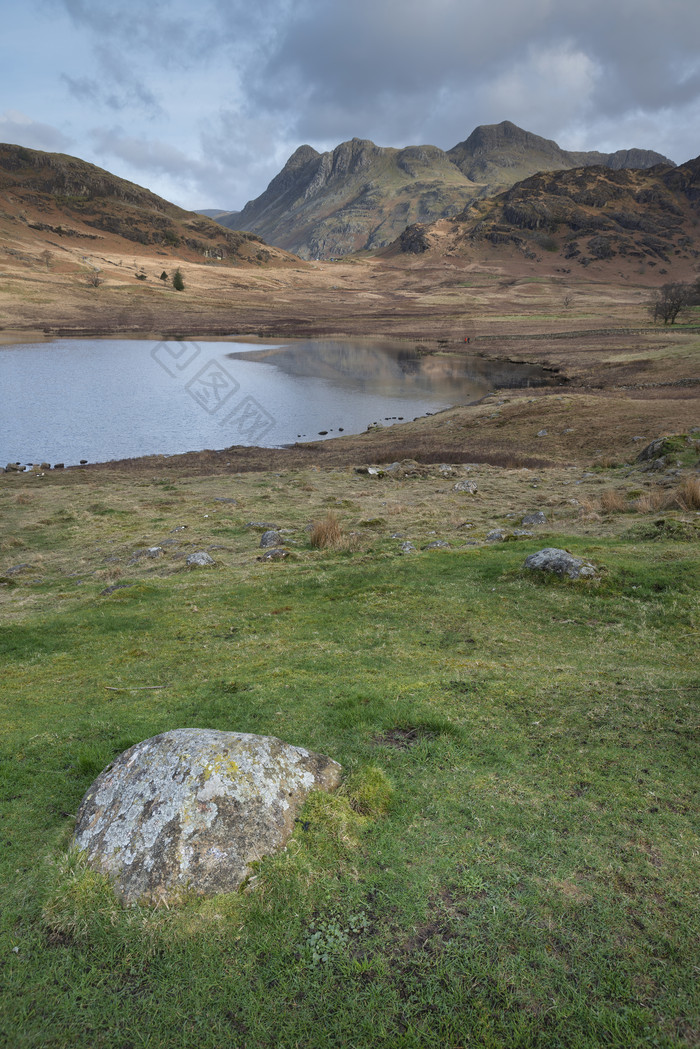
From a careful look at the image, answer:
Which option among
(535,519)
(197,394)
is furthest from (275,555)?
(197,394)

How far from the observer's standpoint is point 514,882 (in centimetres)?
499

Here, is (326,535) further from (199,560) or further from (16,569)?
(16,569)

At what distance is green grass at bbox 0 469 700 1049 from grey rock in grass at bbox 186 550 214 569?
16.7ft

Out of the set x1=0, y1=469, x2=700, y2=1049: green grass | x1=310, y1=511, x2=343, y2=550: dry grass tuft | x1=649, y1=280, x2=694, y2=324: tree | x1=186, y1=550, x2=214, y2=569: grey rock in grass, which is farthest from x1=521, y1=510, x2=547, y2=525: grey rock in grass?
x1=649, y1=280, x2=694, y2=324: tree

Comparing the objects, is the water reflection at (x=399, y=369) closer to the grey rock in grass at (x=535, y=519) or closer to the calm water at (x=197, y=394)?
the calm water at (x=197, y=394)

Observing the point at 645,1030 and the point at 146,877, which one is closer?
the point at 645,1030

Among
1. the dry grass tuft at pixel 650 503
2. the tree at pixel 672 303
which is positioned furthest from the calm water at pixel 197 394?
the tree at pixel 672 303

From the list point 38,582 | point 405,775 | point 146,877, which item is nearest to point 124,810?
point 146,877

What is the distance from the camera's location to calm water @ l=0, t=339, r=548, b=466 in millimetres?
49219

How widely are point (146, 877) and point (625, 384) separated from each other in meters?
66.5

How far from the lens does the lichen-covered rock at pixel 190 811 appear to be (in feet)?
16.4

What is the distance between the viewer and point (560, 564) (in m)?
13.2

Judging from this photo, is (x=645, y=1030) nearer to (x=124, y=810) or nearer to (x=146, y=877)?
(x=146, y=877)

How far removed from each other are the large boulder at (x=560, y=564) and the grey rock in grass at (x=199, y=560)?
407 inches
